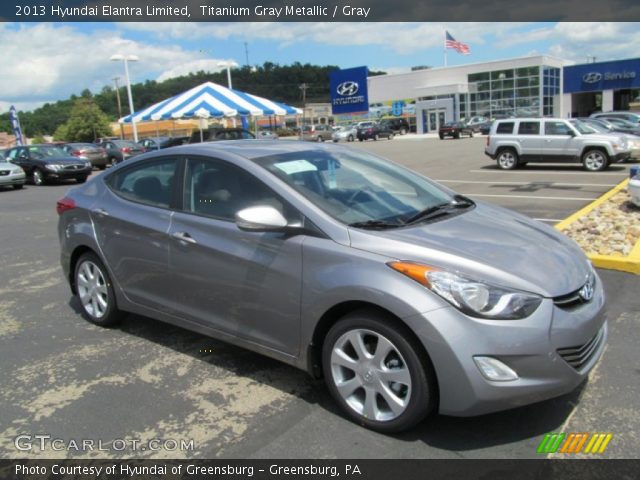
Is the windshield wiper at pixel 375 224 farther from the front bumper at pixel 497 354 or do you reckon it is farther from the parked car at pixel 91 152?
the parked car at pixel 91 152

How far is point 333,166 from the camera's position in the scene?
395cm

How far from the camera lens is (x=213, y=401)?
138 inches

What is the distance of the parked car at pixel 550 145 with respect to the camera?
16.1m

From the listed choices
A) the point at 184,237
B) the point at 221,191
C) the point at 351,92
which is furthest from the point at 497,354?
the point at 351,92

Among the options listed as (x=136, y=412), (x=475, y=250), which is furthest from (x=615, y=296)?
(x=136, y=412)

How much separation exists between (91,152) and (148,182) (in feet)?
77.8

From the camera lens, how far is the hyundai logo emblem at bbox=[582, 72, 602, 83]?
179 feet

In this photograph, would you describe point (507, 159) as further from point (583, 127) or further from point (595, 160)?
point (595, 160)

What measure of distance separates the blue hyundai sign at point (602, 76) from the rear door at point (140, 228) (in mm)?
58061

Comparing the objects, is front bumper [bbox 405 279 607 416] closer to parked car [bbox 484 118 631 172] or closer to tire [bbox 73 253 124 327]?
tire [bbox 73 253 124 327]

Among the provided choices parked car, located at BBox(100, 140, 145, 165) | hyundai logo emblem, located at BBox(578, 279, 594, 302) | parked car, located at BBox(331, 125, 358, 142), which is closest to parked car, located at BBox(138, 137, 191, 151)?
parked car, located at BBox(100, 140, 145, 165)

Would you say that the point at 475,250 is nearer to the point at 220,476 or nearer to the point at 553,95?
the point at 220,476

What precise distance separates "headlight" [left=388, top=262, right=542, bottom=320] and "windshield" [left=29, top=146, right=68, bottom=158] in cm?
2188

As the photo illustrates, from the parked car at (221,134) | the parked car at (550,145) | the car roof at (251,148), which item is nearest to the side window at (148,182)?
the car roof at (251,148)
